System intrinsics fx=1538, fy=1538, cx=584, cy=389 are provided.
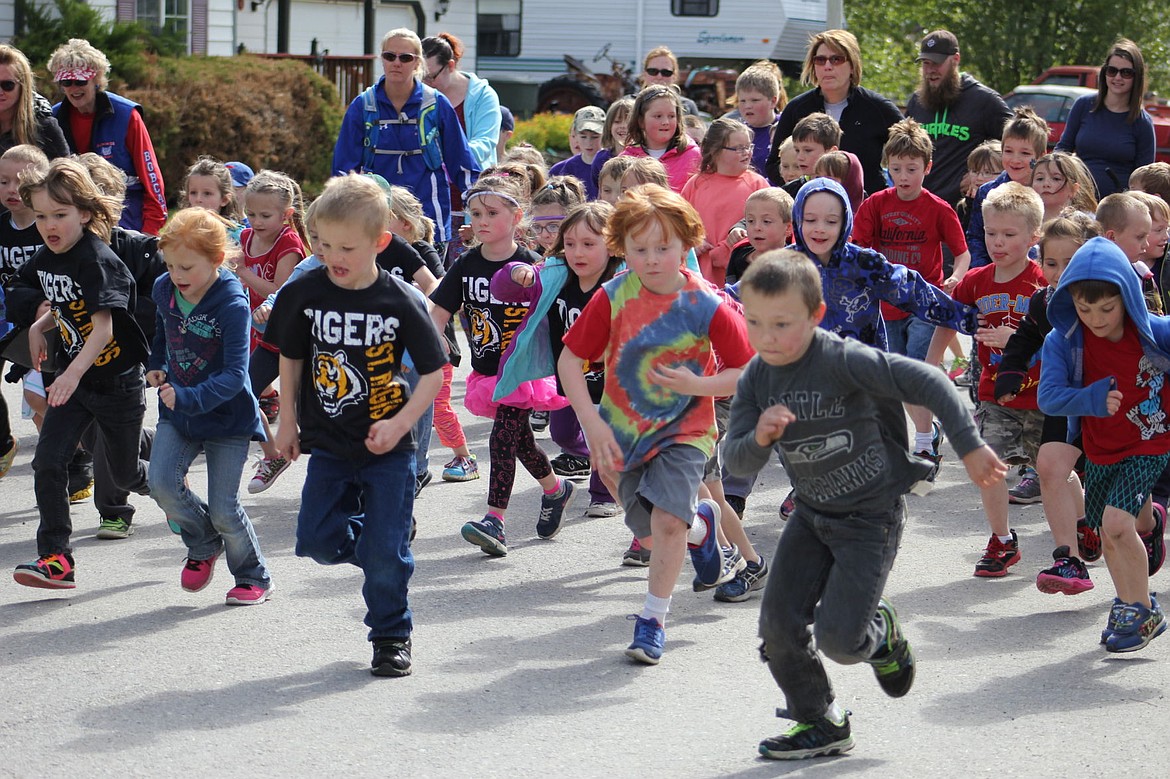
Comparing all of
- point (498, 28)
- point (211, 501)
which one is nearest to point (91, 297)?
point (211, 501)

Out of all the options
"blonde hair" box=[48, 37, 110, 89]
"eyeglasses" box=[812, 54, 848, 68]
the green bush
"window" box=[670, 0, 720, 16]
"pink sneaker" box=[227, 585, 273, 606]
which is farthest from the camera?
"window" box=[670, 0, 720, 16]

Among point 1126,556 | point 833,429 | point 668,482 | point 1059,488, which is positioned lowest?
point 1126,556

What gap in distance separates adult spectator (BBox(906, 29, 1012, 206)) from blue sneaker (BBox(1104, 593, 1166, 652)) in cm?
563

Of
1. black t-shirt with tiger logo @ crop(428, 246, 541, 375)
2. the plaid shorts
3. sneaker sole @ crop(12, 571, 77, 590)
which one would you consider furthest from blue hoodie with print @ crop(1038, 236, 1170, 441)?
sneaker sole @ crop(12, 571, 77, 590)

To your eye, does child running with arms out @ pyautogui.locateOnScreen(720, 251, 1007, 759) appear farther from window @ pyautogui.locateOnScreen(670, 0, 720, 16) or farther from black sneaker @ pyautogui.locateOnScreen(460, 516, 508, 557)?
window @ pyautogui.locateOnScreen(670, 0, 720, 16)

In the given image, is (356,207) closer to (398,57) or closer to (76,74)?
(398,57)

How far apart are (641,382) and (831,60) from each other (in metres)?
5.02

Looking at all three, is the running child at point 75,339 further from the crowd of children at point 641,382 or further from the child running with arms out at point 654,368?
the child running with arms out at point 654,368

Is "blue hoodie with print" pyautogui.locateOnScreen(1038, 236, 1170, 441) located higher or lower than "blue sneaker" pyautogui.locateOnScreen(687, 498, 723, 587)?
higher

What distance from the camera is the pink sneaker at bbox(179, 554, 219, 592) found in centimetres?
605

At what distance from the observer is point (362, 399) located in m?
5.25

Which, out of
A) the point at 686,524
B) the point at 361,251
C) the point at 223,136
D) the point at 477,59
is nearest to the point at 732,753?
the point at 686,524

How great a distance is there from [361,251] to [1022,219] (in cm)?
336

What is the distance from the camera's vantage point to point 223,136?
19.5m
